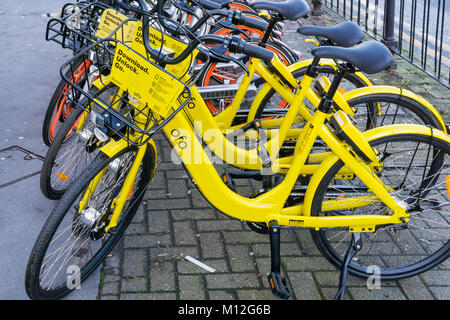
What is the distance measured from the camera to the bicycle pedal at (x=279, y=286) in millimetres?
3230

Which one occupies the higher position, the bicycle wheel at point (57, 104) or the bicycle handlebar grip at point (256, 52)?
the bicycle handlebar grip at point (256, 52)

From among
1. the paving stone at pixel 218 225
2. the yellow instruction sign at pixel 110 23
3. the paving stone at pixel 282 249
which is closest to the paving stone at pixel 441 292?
the paving stone at pixel 282 249

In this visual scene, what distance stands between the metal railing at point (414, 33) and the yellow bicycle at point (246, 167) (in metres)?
2.78

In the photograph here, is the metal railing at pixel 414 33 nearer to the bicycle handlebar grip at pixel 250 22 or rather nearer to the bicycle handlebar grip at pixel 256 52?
the bicycle handlebar grip at pixel 250 22

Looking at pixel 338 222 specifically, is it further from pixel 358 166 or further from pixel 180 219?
pixel 180 219

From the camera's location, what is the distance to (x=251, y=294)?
3.39m

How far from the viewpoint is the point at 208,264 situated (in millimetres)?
3625

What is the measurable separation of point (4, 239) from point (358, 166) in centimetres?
232

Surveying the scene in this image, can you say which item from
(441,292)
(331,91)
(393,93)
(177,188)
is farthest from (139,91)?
(441,292)

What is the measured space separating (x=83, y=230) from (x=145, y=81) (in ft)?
3.84

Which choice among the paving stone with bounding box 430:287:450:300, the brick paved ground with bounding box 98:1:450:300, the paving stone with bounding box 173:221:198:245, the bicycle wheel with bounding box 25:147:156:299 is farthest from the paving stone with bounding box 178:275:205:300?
the paving stone with bounding box 430:287:450:300

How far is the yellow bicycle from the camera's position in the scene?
2.93 metres

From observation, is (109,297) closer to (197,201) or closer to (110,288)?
(110,288)
